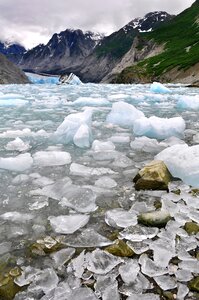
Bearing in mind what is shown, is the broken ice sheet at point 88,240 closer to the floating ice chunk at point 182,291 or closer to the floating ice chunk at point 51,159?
the floating ice chunk at point 182,291

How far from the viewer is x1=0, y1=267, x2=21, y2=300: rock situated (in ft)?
8.18

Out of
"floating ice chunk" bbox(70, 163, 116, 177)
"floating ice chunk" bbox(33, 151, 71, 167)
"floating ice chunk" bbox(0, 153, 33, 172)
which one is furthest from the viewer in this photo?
"floating ice chunk" bbox(33, 151, 71, 167)

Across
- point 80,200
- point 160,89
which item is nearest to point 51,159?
point 80,200

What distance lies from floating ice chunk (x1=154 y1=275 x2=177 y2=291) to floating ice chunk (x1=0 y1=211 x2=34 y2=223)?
1574 millimetres

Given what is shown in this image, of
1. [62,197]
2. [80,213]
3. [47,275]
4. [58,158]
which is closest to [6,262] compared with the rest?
[47,275]

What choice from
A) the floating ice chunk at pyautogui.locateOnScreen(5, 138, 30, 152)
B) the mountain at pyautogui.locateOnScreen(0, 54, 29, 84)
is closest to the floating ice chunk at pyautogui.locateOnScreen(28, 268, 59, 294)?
the floating ice chunk at pyautogui.locateOnScreen(5, 138, 30, 152)

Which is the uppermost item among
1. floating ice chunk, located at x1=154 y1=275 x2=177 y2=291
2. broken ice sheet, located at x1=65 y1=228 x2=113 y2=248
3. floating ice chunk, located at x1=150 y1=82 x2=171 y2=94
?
floating ice chunk, located at x1=150 y1=82 x2=171 y2=94

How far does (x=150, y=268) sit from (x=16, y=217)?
1.60 metres

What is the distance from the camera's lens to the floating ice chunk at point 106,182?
4480 mm

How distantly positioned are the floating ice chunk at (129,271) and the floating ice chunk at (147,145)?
3532 mm

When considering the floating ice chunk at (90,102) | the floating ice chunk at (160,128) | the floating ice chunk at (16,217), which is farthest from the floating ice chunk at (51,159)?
the floating ice chunk at (90,102)

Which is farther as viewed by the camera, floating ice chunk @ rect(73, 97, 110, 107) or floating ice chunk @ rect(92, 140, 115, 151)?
floating ice chunk @ rect(73, 97, 110, 107)

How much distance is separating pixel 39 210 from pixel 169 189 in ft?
5.74

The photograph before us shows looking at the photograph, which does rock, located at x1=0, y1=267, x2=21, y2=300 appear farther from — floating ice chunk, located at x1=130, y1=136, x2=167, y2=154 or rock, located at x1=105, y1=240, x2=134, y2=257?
floating ice chunk, located at x1=130, y1=136, x2=167, y2=154
